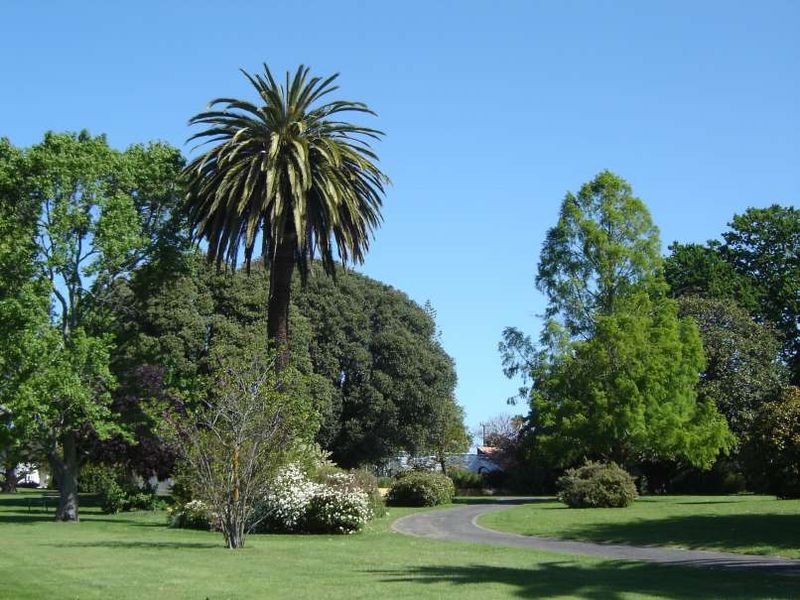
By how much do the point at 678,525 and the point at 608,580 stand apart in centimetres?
1373

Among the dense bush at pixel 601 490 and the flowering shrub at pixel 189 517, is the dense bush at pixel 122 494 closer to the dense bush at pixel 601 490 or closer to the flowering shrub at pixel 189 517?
the flowering shrub at pixel 189 517

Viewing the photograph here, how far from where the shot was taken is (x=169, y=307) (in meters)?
47.5

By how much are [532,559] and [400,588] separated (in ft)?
20.5

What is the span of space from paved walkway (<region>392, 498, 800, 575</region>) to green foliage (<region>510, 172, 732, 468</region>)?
12.8m

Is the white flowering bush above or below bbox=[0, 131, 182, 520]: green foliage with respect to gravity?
below

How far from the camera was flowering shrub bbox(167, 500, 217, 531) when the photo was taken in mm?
29281

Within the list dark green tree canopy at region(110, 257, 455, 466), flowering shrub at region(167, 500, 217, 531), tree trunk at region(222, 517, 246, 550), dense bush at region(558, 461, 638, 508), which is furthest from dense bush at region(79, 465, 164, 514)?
tree trunk at region(222, 517, 246, 550)

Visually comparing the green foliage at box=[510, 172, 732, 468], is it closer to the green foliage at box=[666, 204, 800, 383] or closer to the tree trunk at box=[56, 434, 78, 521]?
the green foliage at box=[666, 204, 800, 383]

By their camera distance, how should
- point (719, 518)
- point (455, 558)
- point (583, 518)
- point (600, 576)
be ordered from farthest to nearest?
point (583, 518) → point (719, 518) → point (455, 558) → point (600, 576)

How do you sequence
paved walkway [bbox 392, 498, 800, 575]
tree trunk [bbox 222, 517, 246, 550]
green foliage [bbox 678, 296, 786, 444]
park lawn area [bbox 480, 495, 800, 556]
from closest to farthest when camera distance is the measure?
paved walkway [bbox 392, 498, 800, 575], tree trunk [bbox 222, 517, 246, 550], park lawn area [bbox 480, 495, 800, 556], green foliage [bbox 678, 296, 786, 444]

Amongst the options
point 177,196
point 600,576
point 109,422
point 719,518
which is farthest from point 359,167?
point 600,576

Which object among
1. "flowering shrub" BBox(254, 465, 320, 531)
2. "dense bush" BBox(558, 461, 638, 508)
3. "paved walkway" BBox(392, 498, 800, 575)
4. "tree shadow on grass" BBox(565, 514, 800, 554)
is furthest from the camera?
"dense bush" BBox(558, 461, 638, 508)

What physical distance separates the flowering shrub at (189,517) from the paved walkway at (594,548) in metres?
6.49

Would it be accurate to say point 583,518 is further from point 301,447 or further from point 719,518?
point 301,447
